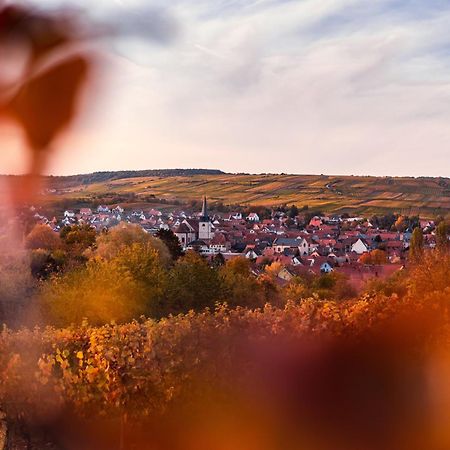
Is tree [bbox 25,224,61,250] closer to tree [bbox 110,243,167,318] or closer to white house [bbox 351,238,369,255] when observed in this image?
tree [bbox 110,243,167,318]

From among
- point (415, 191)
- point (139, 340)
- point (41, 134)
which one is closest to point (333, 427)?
point (139, 340)

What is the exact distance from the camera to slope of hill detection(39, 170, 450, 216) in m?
127

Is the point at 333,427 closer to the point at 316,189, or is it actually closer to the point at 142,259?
the point at 142,259

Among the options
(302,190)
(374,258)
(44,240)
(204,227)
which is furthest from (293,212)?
(44,240)

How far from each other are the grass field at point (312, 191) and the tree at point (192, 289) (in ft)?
316

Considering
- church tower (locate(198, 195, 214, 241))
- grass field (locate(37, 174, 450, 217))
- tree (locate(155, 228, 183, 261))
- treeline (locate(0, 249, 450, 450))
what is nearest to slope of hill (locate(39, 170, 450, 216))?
grass field (locate(37, 174, 450, 217))

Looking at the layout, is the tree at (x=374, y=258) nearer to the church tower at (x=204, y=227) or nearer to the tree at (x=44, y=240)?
the tree at (x=44, y=240)

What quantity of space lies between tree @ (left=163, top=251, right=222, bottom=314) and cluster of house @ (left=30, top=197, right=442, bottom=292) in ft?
133

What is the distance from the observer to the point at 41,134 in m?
3.11

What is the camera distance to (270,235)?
302 ft

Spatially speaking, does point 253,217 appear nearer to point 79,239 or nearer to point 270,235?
point 270,235

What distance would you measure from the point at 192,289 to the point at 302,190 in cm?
13404

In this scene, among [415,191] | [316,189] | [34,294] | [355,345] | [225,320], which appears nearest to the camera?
[355,345]

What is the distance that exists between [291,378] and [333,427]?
636 millimetres
